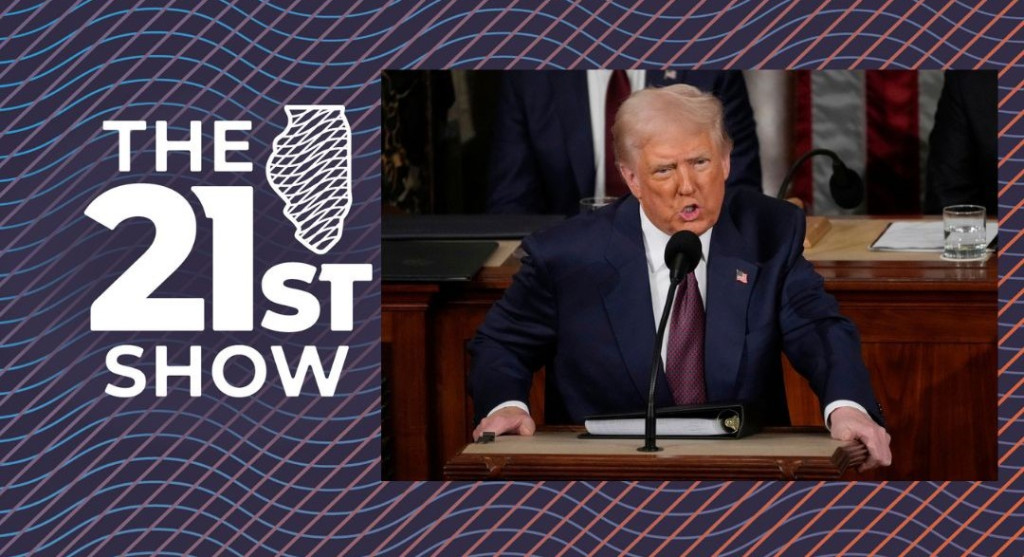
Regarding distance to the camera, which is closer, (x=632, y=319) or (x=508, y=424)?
(x=508, y=424)

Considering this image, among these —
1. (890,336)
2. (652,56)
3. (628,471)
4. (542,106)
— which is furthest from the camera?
(542,106)

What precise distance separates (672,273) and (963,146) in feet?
5.97

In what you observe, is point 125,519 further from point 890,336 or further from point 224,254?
point 890,336

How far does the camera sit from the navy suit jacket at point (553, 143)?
5.92 m

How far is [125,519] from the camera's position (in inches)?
201

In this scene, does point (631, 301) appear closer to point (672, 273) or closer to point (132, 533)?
point (672, 273)

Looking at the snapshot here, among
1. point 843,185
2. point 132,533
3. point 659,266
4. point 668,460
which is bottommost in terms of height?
point 132,533

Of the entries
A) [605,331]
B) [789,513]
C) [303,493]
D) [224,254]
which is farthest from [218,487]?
[789,513]

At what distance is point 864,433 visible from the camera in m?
4.56

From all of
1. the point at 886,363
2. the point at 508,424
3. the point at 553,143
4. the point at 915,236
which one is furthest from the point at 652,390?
the point at 553,143

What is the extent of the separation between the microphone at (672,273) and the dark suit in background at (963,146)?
168cm

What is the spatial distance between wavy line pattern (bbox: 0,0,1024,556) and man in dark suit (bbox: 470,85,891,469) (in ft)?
0.64

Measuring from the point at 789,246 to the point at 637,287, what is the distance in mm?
356

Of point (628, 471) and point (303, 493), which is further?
point (303, 493)
